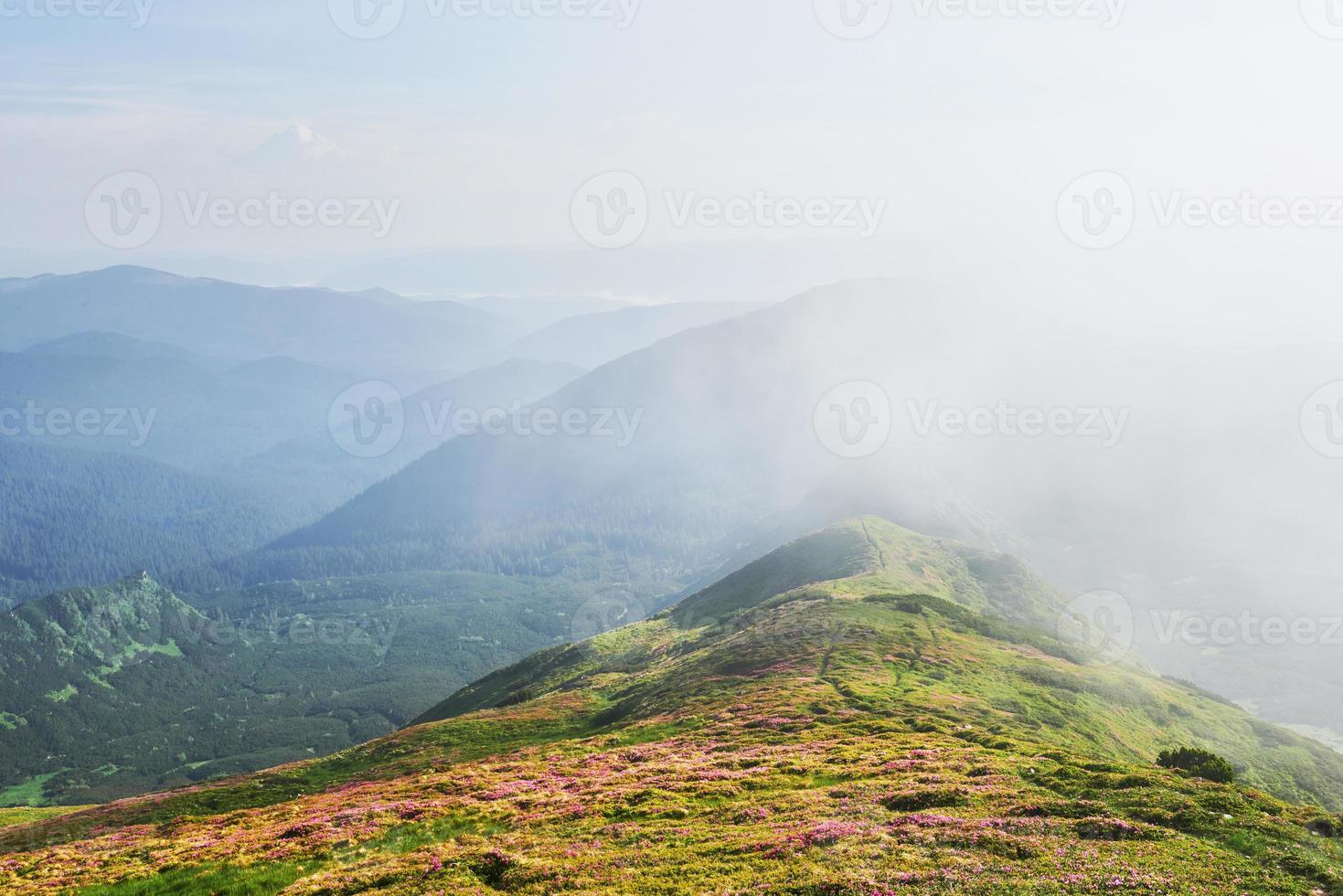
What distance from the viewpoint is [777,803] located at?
145ft

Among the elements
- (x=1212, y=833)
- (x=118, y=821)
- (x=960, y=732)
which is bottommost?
(x=118, y=821)

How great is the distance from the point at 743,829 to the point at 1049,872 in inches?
605

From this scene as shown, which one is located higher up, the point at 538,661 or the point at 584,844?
the point at 584,844

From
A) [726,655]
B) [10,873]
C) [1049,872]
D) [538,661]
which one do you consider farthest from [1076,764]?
[538,661]

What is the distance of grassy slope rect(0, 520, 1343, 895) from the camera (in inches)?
1331

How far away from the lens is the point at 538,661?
175125mm

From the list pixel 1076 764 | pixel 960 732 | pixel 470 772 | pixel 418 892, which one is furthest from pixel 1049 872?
pixel 470 772

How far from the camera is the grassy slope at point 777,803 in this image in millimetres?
33812

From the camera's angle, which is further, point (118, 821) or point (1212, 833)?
point (118, 821)

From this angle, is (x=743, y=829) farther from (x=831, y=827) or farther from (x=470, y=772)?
(x=470, y=772)

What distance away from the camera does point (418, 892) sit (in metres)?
35.1

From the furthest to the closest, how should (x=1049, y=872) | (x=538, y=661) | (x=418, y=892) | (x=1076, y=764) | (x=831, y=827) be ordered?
(x=538, y=661) → (x=1076, y=764) → (x=831, y=827) → (x=418, y=892) → (x=1049, y=872)

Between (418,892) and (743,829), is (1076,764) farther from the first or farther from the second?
(418,892)

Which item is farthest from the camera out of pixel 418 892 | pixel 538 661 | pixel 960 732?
pixel 538 661
